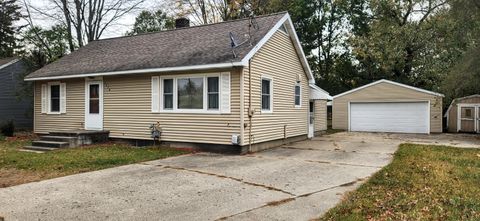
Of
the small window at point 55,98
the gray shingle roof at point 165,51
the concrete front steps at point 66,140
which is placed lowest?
the concrete front steps at point 66,140

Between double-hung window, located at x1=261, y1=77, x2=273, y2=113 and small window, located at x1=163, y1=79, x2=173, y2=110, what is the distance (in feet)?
10.4

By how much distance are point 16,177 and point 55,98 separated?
8.56 meters

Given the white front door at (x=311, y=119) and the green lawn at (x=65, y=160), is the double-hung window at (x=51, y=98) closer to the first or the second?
the green lawn at (x=65, y=160)

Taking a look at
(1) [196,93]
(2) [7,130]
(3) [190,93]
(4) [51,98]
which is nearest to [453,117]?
(1) [196,93]

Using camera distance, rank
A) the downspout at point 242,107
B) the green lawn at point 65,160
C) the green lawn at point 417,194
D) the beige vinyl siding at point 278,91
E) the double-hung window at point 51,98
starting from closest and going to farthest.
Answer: the green lawn at point 417,194 < the green lawn at point 65,160 < the downspout at point 242,107 < the beige vinyl siding at point 278,91 < the double-hung window at point 51,98

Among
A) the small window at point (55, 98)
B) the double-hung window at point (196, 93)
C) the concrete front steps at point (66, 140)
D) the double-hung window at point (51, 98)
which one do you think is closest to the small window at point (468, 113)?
the double-hung window at point (196, 93)

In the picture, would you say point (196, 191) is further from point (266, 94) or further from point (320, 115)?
point (320, 115)

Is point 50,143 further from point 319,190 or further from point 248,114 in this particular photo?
point 319,190

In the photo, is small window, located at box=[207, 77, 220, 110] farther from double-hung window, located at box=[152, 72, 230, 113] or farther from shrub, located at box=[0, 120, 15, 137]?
shrub, located at box=[0, 120, 15, 137]

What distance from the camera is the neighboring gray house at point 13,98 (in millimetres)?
21141

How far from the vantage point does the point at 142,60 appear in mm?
13016

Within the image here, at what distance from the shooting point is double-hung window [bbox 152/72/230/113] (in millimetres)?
11227

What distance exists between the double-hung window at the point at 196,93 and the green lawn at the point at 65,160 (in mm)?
1519

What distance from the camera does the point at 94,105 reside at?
46.6 ft
